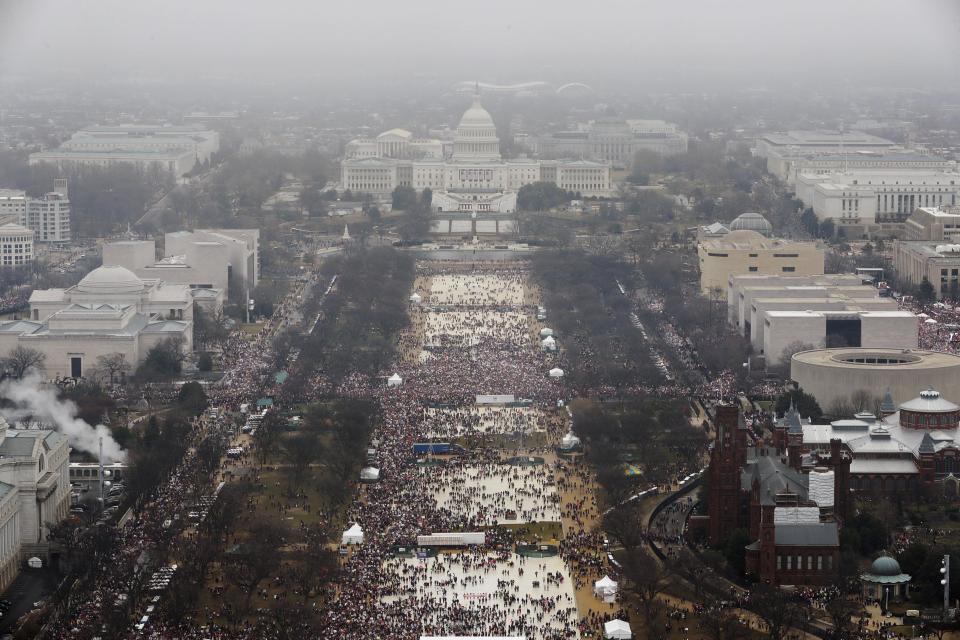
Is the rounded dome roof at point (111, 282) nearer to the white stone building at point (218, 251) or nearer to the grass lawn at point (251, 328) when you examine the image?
the grass lawn at point (251, 328)

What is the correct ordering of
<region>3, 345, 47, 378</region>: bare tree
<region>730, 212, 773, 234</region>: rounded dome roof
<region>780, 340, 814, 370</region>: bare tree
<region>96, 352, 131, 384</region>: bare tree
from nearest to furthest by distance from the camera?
<region>3, 345, 47, 378</region>: bare tree, <region>96, 352, 131, 384</region>: bare tree, <region>780, 340, 814, 370</region>: bare tree, <region>730, 212, 773, 234</region>: rounded dome roof

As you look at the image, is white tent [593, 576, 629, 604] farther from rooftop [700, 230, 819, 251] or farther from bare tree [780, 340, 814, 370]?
rooftop [700, 230, 819, 251]

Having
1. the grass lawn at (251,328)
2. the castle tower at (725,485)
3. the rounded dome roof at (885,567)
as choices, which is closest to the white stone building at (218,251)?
the grass lawn at (251,328)

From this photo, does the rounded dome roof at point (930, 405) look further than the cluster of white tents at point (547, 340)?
No

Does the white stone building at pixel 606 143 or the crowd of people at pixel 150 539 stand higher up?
the white stone building at pixel 606 143

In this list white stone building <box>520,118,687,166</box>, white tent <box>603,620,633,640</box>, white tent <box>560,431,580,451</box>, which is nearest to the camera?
white tent <box>603,620,633,640</box>

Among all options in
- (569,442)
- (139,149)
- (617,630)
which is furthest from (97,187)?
(617,630)

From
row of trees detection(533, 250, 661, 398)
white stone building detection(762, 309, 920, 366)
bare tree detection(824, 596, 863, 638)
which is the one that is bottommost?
bare tree detection(824, 596, 863, 638)

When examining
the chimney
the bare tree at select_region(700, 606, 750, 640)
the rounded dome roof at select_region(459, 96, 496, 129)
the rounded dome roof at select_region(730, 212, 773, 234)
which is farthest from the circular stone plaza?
the rounded dome roof at select_region(459, 96, 496, 129)
